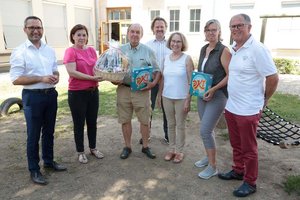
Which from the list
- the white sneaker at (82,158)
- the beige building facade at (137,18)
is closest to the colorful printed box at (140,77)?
the white sneaker at (82,158)

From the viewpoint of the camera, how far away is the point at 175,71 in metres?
3.76

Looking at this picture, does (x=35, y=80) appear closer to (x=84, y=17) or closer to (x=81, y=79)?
(x=81, y=79)

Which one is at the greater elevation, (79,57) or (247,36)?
(247,36)

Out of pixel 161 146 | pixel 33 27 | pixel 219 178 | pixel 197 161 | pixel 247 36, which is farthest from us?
pixel 161 146

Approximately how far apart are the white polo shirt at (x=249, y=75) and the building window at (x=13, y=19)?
13.7m

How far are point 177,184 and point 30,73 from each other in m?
2.19

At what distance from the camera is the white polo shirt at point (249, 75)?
2844 mm

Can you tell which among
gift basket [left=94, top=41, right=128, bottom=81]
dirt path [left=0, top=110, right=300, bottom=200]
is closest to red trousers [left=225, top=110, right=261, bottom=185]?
dirt path [left=0, top=110, right=300, bottom=200]

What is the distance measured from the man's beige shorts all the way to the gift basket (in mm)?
467

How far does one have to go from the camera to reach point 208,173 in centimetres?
374

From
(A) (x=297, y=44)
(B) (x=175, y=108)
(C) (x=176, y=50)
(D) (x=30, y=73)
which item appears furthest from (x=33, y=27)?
(A) (x=297, y=44)

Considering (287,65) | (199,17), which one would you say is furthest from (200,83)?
(199,17)

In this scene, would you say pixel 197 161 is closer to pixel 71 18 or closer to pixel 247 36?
pixel 247 36

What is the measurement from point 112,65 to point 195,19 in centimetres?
1446
